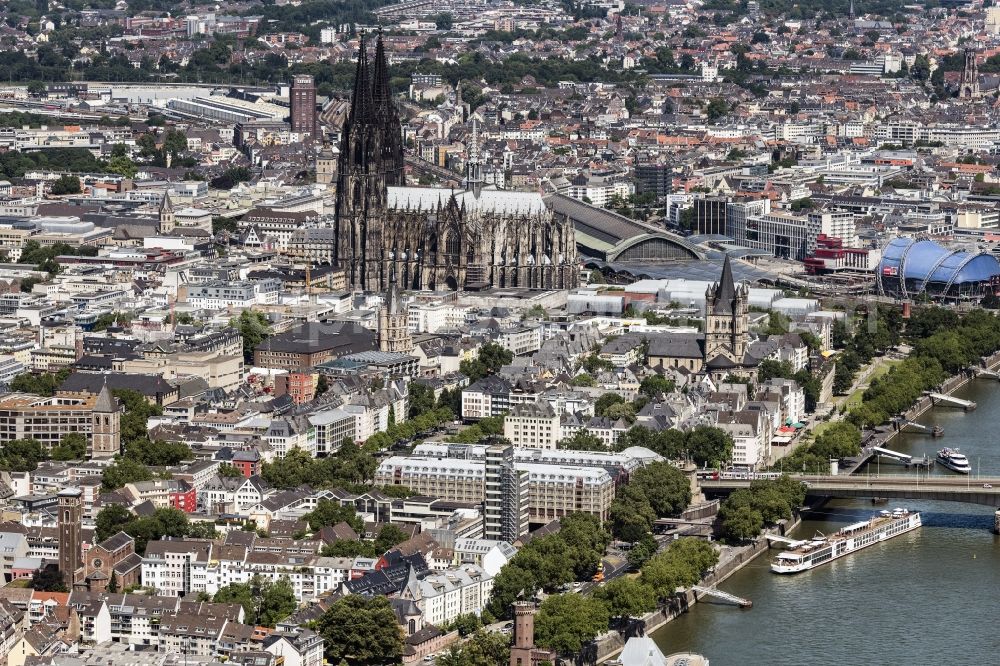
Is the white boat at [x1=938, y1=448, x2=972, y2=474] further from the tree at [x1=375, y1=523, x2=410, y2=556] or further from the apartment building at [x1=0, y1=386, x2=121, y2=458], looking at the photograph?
the apartment building at [x1=0, y1=386, x2=121, y2=458]

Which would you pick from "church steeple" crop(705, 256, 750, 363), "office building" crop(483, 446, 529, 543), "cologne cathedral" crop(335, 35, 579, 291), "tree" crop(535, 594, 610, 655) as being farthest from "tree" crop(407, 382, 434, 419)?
"tree" crop(535, 594, 610, 655)

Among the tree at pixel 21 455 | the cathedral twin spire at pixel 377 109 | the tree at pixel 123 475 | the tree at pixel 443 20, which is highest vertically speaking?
the cathedral twin spire at pixel 377 109

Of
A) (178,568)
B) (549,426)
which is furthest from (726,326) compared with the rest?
(178,568)

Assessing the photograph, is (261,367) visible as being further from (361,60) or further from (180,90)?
(180,90)

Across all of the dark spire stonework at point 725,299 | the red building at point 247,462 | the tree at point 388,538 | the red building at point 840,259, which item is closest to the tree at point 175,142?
the red building at point 840,259

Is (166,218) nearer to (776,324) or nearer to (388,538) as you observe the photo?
(776,324)

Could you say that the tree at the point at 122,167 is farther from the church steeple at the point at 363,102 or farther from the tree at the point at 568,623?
the tree at the point at 568,623
